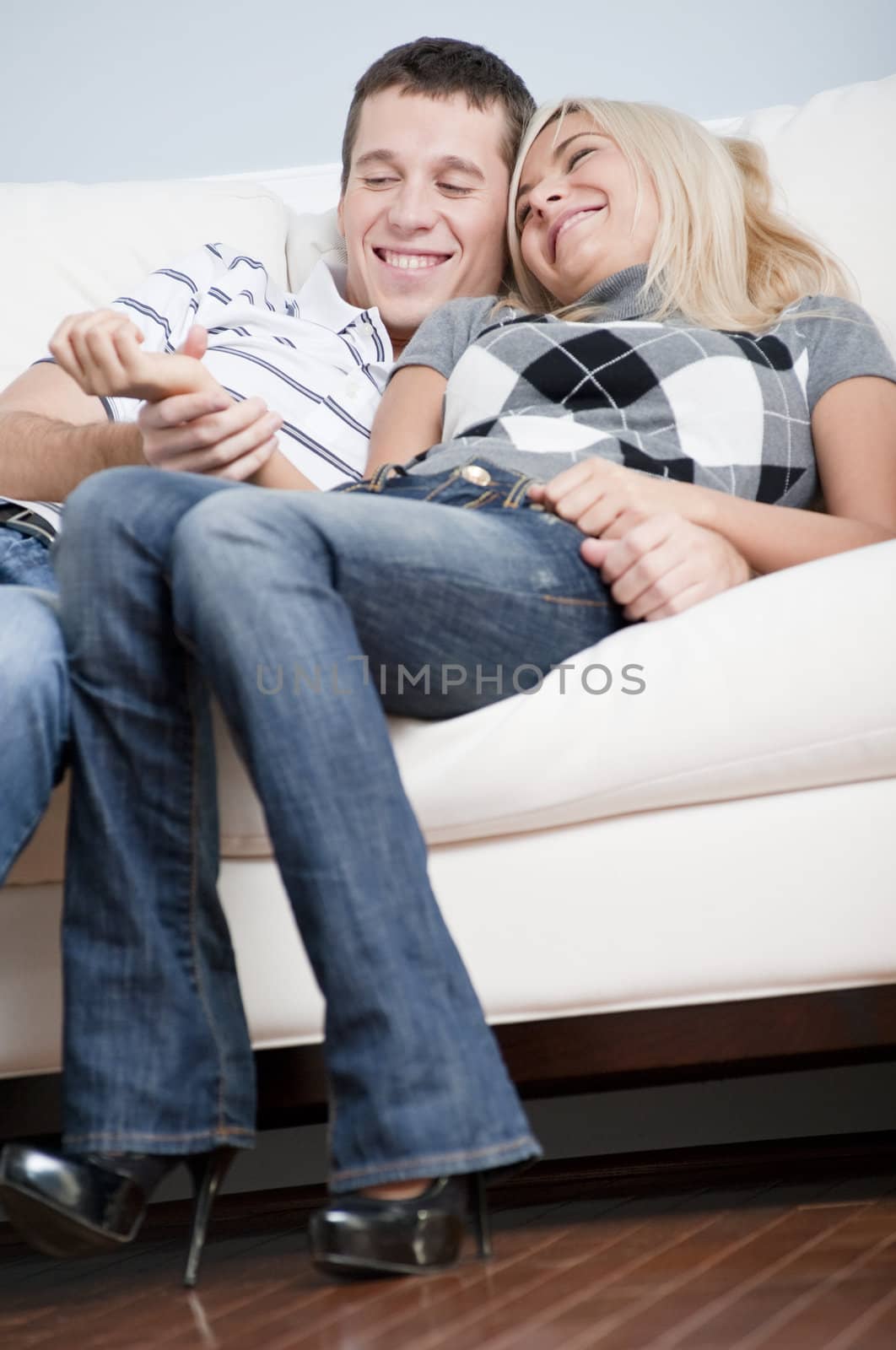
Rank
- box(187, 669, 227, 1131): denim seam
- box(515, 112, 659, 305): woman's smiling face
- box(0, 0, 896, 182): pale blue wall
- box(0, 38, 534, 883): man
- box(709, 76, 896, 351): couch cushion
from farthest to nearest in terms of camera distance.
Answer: box(0, 0, 896, 182): pale blue wall < box(709, 76, 896, 351): couch cushion < box(515, 112, 659, 305): woman's smiling face < box(0, 38, 534, 883): man < box(187, 669, 227, 1131): denim seam

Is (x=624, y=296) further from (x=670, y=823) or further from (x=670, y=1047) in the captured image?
(x=670, y=1047)

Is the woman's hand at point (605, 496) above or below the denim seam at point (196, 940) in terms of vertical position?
above

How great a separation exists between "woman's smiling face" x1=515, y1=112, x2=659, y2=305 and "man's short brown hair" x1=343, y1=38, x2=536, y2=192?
6.2 inches

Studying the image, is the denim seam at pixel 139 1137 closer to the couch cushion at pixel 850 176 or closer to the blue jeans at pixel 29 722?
the blue jeans at pixel 29 722

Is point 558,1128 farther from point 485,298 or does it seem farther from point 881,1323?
point 485,298

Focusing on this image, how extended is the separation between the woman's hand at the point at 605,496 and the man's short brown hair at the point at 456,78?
762 mm

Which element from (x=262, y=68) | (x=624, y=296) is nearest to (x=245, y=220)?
(x=262, y=68)

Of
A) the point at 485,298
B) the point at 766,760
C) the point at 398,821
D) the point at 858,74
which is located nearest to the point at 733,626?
the point at 766,760

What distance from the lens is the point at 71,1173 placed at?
79 centimetres

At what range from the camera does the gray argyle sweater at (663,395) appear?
1.18 m

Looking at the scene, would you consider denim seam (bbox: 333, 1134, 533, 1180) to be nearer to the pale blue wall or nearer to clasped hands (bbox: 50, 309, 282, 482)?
clasped hands (bbox: 50, 309, 282, 482)

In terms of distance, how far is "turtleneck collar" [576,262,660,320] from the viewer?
1.34 metres

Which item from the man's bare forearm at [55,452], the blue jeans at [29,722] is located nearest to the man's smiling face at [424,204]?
the man's bare forearm at [55,452]

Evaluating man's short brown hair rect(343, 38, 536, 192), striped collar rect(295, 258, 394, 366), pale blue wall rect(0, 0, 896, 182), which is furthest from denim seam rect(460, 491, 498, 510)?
pale blue wall rect(0, 0, 896, 182)
